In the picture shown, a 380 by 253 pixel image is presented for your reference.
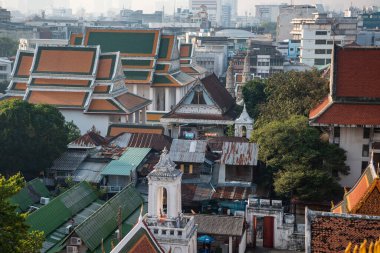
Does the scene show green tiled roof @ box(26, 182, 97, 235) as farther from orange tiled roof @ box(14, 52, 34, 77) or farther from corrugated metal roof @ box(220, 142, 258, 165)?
orange tiled roof @ box(14, 52, 34, 77)

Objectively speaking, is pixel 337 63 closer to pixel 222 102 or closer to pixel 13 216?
pixel 222 102


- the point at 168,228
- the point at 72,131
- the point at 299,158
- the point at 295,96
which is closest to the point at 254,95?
the point at 295,96

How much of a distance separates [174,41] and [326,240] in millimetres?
37215

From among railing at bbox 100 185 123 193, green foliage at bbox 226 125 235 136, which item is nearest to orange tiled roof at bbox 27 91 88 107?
green foliage at bbox 226 125 235 136

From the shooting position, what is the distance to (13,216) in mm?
14141

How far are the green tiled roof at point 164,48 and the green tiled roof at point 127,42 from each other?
3.35ft

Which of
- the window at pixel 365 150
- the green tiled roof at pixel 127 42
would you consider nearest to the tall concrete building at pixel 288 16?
the green tiled roof at pixel 127 42

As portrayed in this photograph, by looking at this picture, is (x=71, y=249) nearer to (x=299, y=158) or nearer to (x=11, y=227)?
(x=11, y=227)

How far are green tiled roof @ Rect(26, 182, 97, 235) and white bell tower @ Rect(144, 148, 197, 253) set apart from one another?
5.20 m

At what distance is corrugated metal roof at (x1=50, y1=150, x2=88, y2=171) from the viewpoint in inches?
1210

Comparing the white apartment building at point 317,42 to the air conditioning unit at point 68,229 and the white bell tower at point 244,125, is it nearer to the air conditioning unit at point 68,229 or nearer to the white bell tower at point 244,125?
the white bell tower at point 244,125

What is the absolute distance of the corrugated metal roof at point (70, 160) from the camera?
101 feet

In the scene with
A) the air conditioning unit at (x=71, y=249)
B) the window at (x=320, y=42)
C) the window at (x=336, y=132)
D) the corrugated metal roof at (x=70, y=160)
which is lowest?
the air conditioning unit at (x=71, y=249)

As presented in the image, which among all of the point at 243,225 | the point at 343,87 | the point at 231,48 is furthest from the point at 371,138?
the point at 231,48
